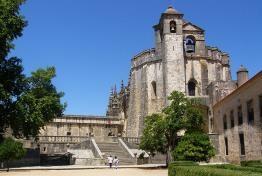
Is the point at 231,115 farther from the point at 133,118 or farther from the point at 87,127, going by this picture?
the point at 87,127

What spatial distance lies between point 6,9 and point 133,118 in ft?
94.6

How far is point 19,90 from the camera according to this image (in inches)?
1241

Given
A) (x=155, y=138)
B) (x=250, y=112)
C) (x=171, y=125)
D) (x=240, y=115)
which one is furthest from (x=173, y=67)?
(x=250, y=112)

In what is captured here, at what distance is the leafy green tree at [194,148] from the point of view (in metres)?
29.5

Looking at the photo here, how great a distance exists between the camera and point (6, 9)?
28.2 meters

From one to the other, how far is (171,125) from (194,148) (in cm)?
263

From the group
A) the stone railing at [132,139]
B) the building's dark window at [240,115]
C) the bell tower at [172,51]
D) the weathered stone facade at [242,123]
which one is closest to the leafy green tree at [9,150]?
the weathered stone facade at [242,123]

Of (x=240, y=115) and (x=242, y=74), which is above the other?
(x=242, y=74)

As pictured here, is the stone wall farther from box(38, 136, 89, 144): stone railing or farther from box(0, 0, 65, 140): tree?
box(0, 0, 65, 140): tree

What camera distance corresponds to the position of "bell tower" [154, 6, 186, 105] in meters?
49.8

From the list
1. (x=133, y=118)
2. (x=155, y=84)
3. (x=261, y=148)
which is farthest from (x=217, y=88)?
(x=261, y=148)

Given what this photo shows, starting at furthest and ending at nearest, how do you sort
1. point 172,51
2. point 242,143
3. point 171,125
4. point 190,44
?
point 190,44
point 172,51
point 242,143
point 171,125

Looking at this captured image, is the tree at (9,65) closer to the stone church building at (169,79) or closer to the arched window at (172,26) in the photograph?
the stone church building at (169,79)

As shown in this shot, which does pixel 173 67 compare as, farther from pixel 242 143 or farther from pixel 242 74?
pixel 242 143
